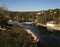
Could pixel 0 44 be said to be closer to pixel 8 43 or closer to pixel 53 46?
pixel 8 43

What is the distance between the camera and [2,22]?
41.7m

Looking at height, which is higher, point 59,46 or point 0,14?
point 0,14

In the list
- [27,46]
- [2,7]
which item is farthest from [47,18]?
[27,46]

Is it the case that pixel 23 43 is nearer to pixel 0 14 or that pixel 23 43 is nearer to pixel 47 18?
pixel 0 14

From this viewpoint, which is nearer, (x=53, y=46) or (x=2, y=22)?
(x=53, y=46)

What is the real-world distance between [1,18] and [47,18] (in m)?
44.3

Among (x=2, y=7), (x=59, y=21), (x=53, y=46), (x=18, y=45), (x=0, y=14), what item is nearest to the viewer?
(x=18, y=45)

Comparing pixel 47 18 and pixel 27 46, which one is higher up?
pixel 27 46

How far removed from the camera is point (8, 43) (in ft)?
43.4

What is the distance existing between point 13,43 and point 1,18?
28714 mm

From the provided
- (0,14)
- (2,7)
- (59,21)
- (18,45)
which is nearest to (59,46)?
(18,45)

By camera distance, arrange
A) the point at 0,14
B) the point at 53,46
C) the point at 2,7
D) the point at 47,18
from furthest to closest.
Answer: the point at 47,18
the point at 2,7
the point at 0,14
the point at 53,46

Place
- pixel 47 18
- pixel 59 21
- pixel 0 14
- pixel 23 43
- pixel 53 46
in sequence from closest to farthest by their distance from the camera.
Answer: pixel 23 43, pixel 53 46, pixel 0 14, pixel 59 21, pixel 47 18

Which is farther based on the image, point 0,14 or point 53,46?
point 0,14
